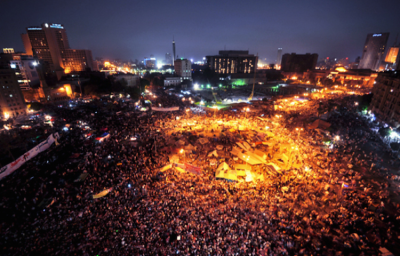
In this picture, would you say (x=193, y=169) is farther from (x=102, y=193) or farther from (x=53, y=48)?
(x=53, y=48)

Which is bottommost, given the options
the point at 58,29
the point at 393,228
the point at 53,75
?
the point at 393,228

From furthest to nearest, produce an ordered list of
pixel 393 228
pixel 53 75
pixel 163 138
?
pixel 53 75
pixel 163 138
pixel 393 228

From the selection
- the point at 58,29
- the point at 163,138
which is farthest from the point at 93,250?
the point at 58,29

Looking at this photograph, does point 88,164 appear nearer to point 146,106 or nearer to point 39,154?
point 39,154

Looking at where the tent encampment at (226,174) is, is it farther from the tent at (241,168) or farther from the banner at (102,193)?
the banner at (102,193)

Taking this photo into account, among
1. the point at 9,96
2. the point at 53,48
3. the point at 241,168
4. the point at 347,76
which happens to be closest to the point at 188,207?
the point at 241,168

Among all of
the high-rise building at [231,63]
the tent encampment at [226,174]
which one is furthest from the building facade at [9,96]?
the high-rise building at [231,63]
